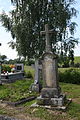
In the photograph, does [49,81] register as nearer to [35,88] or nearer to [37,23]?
[35,88]

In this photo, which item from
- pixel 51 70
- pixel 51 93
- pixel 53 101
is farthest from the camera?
pixel 51 70

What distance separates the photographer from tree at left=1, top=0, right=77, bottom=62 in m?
17.9

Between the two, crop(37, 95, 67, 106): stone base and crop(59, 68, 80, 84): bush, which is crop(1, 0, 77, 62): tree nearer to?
crop(59, 68, 80, 84): bush

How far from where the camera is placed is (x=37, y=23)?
Result: 1847 centimetres

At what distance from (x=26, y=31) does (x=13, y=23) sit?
180 cm

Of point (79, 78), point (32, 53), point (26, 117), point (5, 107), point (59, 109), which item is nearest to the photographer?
point (26, 117)

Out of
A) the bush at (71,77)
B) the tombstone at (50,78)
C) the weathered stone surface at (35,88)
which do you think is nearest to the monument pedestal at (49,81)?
→ the tombstone at (50,78)

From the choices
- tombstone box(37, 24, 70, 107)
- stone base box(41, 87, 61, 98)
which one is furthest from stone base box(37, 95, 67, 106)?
stone base box(41, 87, 61, 98)

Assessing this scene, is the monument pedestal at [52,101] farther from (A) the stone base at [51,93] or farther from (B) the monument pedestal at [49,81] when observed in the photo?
(A) the stone base at [51,93]

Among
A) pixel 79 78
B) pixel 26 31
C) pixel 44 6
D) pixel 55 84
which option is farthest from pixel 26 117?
pixel 44 6

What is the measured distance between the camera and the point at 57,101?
8.07 meters

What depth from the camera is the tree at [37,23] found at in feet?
58.7

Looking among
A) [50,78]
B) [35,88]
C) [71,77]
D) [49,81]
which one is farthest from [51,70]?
[71,77]

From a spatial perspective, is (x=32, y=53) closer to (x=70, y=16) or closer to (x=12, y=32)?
(x=12, y=32)
